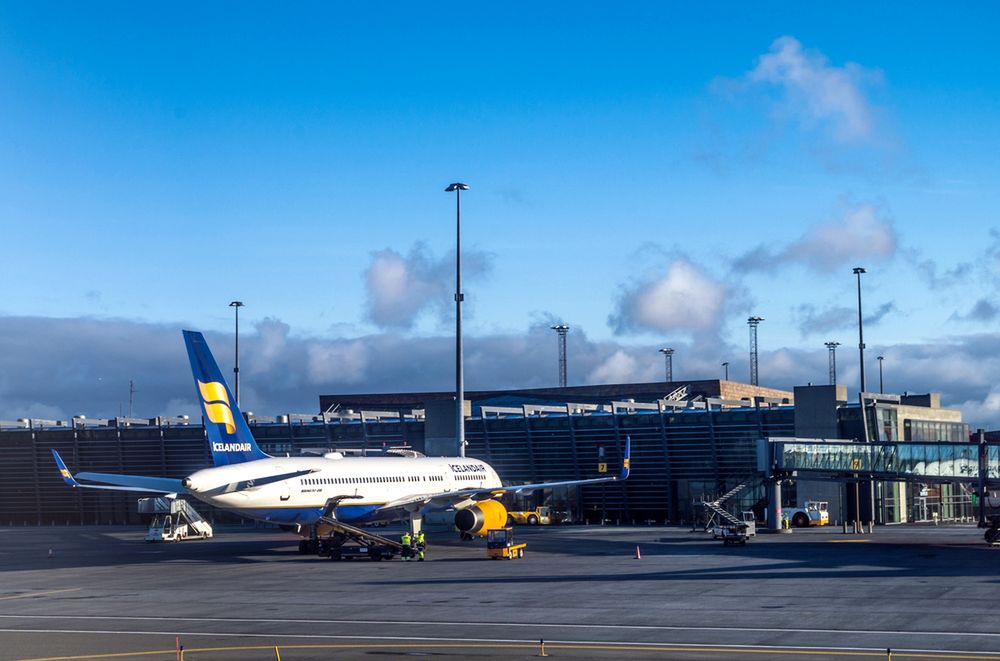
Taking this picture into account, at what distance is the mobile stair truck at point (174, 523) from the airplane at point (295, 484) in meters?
17.0

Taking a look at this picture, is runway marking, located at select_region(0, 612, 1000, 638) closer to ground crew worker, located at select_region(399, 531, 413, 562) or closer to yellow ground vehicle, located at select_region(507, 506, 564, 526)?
ground crew worker, located at select_region(399, 531, 413, 562)

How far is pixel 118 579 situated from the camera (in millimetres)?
50562

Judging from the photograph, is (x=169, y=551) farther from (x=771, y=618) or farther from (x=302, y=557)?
(x=771, y=618)

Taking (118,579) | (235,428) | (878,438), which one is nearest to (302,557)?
(235,428)

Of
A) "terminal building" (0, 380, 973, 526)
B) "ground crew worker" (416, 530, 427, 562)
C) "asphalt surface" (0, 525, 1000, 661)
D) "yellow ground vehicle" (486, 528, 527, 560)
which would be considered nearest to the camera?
"asphalt surface" (0, 525, 1000, 661)

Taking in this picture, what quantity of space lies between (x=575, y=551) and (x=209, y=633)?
31786 mm

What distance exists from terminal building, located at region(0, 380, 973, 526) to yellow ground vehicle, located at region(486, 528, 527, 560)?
3487cm

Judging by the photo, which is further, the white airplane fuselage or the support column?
the support column

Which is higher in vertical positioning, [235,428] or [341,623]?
[235,428]

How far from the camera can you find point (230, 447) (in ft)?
186

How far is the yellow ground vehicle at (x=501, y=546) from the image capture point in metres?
56.8

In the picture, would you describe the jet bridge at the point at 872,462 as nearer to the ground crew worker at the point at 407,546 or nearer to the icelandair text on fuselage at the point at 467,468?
the icelandair text on fuselage at the point at 467,468

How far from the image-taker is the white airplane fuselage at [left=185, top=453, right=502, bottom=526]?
54.8m

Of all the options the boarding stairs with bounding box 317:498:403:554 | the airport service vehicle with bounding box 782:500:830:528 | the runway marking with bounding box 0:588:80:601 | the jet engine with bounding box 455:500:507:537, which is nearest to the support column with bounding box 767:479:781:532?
the airport service vehicle with bounding box 782:500:830:528
